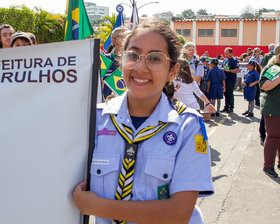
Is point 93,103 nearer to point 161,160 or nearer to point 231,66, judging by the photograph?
point 161,160

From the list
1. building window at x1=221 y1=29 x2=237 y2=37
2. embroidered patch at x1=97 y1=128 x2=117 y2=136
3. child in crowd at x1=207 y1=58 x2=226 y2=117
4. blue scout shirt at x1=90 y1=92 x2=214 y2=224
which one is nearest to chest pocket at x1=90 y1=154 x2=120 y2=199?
blue scout shirt at x1=90 y1=92 x2=214 y2=224

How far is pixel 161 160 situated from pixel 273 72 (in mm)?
3641

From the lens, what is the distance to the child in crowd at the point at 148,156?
147 cm

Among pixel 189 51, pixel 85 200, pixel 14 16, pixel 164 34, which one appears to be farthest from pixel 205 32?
pixel 85 200

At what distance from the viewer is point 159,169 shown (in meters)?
1.50

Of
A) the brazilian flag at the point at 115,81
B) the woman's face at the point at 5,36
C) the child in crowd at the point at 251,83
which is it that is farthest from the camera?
the child in crowd at the point at 251,83

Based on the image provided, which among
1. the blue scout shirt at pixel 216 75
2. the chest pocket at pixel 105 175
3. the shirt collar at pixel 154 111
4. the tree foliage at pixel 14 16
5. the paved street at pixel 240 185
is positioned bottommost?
the paved street at pixel 240 185

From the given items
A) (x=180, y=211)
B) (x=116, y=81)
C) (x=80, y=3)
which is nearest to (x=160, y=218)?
(x=180, y=211)

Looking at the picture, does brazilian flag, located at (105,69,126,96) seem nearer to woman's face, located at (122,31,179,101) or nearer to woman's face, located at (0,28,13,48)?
woman's face, located at (0,28,13,48)

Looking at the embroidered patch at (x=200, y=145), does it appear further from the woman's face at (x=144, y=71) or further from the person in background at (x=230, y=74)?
the person in background at (x=230, y=74)

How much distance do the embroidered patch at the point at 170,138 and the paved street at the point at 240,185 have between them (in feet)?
8.33

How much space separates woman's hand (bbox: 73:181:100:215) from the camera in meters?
1.49

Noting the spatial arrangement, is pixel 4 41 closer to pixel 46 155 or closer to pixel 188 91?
pixel 188 91

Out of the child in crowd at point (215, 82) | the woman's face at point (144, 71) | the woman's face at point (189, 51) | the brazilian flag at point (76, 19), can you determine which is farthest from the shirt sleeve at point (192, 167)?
the child in crowd at point (215, 82)
